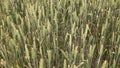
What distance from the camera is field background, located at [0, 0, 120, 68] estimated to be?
108 centimetres

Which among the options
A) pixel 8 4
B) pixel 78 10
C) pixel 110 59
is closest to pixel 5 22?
pixel 8 4

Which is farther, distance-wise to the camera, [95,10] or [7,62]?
[95,10]

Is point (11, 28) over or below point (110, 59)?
over

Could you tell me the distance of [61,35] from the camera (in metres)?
1.31

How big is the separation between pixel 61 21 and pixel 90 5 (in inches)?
8.3

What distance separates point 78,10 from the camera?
58.9 inches

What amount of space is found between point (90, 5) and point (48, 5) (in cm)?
24

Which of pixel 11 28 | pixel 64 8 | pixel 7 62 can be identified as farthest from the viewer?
pixel 64 8

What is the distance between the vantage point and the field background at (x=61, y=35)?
1084 mm

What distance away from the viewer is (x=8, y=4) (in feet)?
5.13

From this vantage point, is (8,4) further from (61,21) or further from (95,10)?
(95,10)

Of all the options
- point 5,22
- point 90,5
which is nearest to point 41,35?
point 5,22

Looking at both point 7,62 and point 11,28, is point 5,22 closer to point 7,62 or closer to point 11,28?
point 11,28

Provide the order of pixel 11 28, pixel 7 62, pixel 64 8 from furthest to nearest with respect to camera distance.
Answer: pixel 64 8 → pixel 11 28 → pixel 7 62
